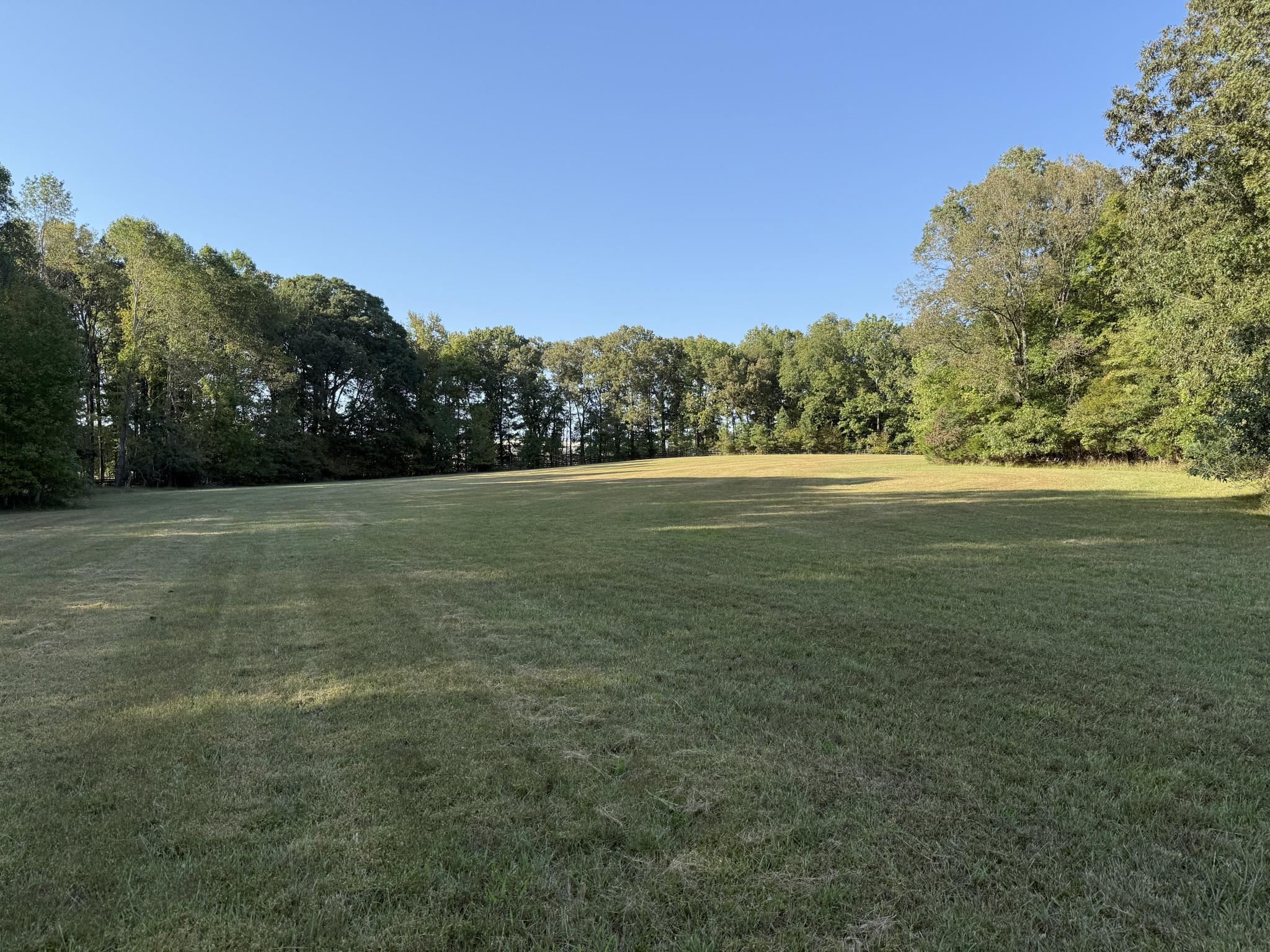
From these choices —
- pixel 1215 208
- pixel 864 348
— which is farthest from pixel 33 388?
pixel 864 348

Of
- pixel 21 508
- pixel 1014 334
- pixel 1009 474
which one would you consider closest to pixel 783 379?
pixel 1014 334

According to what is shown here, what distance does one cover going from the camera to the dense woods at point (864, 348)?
12328mm

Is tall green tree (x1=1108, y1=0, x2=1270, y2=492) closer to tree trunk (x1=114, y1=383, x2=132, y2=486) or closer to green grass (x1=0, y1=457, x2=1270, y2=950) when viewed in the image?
green grass (x1=0, y1=457, x2=1270, y2=950)

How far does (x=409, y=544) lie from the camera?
1059cm

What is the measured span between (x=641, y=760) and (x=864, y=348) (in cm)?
6531

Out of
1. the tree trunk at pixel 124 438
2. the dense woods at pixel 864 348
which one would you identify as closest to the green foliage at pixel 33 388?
the dense woods at pixel 864 348

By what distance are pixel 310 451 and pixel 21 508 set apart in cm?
2527

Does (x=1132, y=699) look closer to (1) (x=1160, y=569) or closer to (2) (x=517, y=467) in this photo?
(1) (x=1160, y=569)

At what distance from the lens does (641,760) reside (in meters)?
3.15

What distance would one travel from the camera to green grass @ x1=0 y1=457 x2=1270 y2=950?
2.11m

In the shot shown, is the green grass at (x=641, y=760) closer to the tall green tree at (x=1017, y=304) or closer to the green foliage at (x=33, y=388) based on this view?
the green foliage at (x=33, y=388)

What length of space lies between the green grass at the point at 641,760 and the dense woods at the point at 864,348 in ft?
29.4

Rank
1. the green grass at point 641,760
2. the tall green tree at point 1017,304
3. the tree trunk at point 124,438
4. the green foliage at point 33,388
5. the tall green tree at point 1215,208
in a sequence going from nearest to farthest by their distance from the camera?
the green grass at point 641,760 → the tall green tree at point 1215,208 → the green foliage at point 33,388 → the tall green tree at point 1017,304 → the tree trunk at point 124,438

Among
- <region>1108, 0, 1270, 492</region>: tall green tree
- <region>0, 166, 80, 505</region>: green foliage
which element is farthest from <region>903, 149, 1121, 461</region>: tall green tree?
<region>0, 166, 80, 505</region>: green foliage
